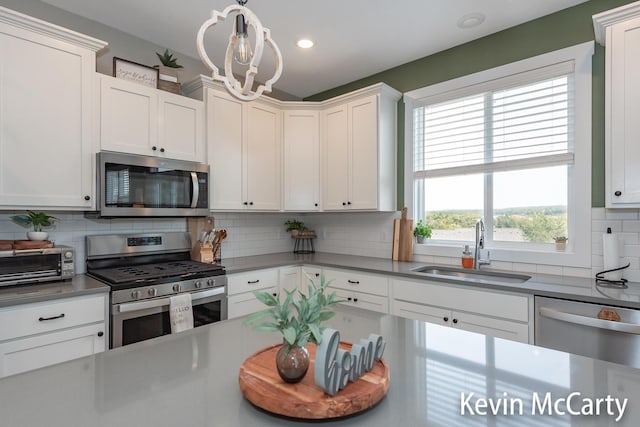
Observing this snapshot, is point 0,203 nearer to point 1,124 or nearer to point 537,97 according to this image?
point 1,124

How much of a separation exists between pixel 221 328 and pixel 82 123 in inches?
70.9

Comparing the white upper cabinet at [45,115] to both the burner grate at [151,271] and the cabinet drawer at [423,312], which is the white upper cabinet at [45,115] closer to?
the burner grate at [151,271]

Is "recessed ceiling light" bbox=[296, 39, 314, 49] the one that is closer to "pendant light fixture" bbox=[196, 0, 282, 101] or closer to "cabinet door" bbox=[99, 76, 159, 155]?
"cabinet door" bbox=[99, 76, 159, 155]

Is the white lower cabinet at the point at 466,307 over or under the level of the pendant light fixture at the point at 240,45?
under

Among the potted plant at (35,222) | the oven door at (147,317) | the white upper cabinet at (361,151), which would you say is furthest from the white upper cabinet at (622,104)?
the potted plant at (35,222)

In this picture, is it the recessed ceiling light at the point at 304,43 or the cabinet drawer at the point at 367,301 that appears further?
the recessed ceiling light at the point at 304,43

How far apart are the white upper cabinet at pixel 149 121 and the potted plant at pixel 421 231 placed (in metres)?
1.95

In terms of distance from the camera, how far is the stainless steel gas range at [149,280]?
220 centimetres

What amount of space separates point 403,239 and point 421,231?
0.19 meters

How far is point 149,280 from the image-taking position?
230 centimetres

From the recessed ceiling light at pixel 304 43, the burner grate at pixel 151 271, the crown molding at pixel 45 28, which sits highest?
the recessed ceiling light at pixel 304 43

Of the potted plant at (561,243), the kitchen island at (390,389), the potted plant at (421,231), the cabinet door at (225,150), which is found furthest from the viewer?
the potted plant at (421,231)

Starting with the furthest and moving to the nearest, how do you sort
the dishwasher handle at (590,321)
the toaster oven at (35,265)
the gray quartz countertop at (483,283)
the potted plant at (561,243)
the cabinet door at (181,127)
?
the cabinet door at (181,127)
the potted plant at (561,243)
the toaster oven at (35,265)
the gray quartz countertop at (483,283)
the dishwasher handle at (590,321)

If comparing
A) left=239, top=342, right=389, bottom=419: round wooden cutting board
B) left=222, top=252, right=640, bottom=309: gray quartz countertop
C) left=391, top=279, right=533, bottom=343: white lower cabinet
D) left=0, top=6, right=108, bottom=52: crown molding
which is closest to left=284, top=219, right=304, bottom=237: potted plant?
left=222, top=252, right=640, bottom=309: gray quartz countertop
